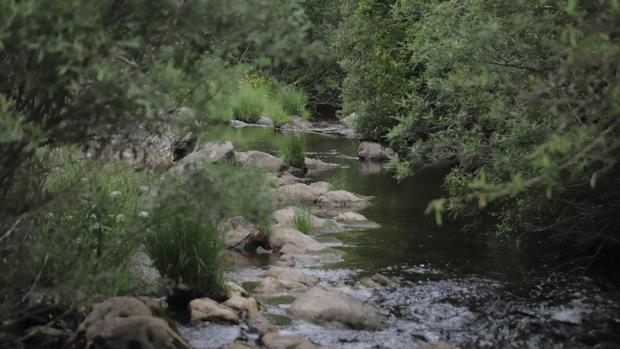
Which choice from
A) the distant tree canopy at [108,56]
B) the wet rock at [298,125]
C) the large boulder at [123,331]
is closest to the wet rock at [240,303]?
the large boulder at [123,331]

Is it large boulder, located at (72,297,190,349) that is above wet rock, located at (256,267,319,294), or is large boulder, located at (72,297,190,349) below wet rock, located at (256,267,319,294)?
above

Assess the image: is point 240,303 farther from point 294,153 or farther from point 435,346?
point 294,153

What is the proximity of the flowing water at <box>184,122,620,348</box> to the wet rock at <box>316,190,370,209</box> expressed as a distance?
1.31 metres

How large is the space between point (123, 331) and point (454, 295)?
154 inches

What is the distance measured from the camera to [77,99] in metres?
4.91

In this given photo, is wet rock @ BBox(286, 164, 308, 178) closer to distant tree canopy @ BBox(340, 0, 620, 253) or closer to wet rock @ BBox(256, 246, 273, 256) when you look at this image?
wet rock @ BBox(256, 246, 273, 256)

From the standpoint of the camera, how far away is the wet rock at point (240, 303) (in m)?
7.41

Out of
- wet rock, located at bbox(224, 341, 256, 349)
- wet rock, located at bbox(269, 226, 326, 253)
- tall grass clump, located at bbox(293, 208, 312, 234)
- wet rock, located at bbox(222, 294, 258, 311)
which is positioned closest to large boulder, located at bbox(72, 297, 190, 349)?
wet rock, located at bbox(224, 341, 256, 349)

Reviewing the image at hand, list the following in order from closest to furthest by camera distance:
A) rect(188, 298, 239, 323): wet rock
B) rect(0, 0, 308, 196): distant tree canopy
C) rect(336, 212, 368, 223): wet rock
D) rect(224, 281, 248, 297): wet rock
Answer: rect(0, 0, 308, 196): distant tree canopy, rect(188, 298, 239, 323): wet rock, rect(224, 281, 248, 297): wet rock, rect(336, 212, 368, 223): wet rock

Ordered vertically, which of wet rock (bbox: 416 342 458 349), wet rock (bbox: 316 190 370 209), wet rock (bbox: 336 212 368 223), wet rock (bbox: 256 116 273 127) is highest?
wet rock (bbox: 416 342 458 349)

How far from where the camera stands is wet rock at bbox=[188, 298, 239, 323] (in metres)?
7.03

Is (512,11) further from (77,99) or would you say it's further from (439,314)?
(77,99)

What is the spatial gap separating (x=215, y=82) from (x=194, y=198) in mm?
937

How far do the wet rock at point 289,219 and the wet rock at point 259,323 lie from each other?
4249mm
